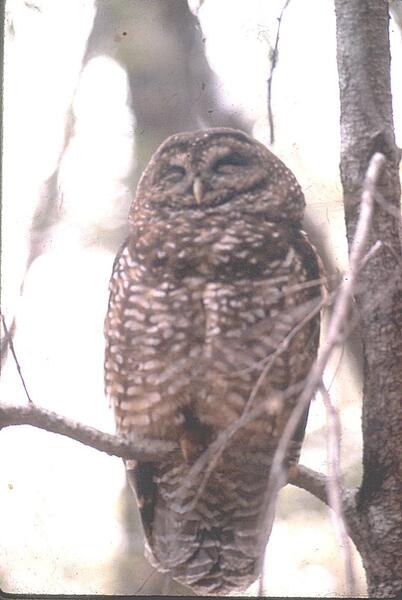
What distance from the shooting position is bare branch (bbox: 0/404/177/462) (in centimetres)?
144

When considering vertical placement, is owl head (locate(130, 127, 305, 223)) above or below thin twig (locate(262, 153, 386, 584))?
above

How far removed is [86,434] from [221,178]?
53 cm

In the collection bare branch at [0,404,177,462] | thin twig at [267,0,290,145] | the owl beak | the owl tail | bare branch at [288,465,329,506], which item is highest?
thin twig at [267,0,290,145]

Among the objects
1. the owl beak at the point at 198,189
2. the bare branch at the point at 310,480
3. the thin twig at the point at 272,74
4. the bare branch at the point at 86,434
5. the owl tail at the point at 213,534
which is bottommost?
the owl tail at the point at 213,534

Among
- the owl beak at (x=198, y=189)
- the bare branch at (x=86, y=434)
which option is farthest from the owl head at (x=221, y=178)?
the bare branch at (x=86, y=434)

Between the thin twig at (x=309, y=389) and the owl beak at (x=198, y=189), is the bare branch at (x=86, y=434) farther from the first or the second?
the owl beak at (x=198, y=189)

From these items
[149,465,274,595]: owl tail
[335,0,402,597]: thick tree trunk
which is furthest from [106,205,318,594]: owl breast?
[335,0,402,597]: thick tree trunk

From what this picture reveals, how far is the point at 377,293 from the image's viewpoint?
4.98ft

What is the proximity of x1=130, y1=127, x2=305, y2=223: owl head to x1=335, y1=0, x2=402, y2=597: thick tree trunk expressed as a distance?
0.13 m

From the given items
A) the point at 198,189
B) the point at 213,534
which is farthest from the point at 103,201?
the point at 213,534

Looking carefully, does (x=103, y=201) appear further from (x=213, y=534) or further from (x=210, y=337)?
(x=213, y=534)

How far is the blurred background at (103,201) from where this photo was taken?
162 centimetres

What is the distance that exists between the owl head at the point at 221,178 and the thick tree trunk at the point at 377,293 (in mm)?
125

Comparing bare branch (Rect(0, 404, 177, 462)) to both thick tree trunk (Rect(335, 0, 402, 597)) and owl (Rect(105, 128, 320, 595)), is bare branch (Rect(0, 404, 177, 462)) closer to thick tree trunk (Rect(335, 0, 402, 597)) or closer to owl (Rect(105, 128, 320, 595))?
owl (Rect(105, 128, 320, 595))
